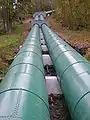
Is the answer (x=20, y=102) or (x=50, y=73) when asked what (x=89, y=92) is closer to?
(x=20, y=102)

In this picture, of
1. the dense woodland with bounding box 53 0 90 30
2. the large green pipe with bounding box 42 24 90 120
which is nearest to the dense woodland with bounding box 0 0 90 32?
the dense woodland with bounding box 53 0 90 30

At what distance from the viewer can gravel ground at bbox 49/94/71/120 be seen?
18.6 feet

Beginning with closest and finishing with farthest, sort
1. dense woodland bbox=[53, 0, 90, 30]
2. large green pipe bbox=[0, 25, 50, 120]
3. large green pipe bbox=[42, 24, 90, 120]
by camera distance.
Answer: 1. large green pipe bbox=[0, 25, 50, 120]
2. large green pipe bbox=[42, 24, 90, 120]
3. dense woodland bbox=[53, 0, 90, 30]

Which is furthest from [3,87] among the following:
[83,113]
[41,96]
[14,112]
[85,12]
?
[85,12]

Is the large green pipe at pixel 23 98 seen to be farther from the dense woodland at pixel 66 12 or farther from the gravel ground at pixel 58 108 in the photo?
the dense woodland at pixel 66 12

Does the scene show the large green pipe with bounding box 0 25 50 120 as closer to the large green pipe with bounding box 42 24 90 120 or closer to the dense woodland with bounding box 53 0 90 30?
the large green pipe with bounding box 42 24 90 120

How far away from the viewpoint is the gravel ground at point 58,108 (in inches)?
223

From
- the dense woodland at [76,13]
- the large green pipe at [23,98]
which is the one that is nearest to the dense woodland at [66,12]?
the dense woodland at [76,13]

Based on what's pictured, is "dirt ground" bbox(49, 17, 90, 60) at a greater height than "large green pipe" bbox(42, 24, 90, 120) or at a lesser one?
lesser

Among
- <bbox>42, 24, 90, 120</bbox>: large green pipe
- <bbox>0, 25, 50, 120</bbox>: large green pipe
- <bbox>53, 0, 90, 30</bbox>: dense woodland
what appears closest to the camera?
<bbox>0, 25, 50, 120</bbox>: large green pipe

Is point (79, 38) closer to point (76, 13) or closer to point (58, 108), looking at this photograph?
point (76, 13)

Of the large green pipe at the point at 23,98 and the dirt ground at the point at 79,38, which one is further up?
the large green pipe at the point at 23,98

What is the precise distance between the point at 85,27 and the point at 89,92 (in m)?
18.9

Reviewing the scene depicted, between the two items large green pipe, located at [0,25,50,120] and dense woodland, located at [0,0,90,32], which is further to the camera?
dense woodland, located at [0,0,90,32]
